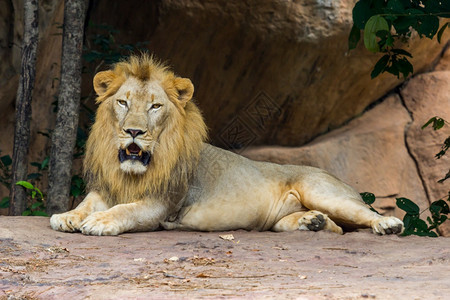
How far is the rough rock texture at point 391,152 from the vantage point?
27.0 feet

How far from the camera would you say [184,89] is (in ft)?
18.0

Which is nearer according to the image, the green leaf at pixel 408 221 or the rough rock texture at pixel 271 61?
the green leaf at pixel 408 221

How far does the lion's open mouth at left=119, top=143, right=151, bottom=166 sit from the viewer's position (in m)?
5.22

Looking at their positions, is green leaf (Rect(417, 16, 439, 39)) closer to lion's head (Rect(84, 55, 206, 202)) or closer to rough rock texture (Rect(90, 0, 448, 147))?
lion's head (Rect(84, 55, 206, 202))

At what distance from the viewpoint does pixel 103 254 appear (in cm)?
421

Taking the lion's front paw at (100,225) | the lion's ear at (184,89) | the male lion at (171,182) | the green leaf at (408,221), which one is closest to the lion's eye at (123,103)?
the male lion at (171,182)

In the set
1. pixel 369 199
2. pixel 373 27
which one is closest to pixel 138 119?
pixel 373 27

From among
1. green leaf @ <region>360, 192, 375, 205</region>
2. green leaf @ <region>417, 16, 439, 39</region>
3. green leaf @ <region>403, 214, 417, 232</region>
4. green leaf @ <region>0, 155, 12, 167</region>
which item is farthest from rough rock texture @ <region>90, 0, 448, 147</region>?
green leaf @ <region>417, 16, 439, 39</region>

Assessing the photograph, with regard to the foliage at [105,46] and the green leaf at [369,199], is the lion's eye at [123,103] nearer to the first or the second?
the foliage at [105,46]

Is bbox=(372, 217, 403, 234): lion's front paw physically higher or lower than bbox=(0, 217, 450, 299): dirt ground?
higher

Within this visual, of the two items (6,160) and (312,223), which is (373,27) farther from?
(6,160)

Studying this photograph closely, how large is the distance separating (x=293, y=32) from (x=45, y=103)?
2.73 m

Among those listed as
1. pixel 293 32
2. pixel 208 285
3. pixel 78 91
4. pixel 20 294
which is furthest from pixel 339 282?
pixel 293 32

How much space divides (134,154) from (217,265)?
5.05 feet
